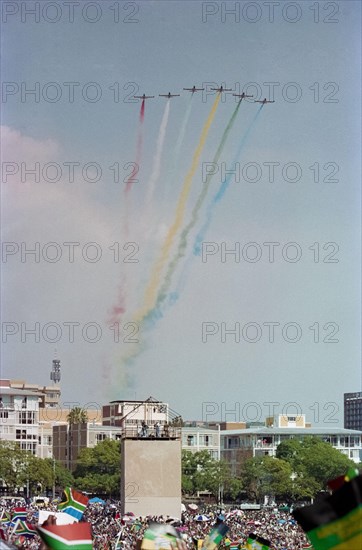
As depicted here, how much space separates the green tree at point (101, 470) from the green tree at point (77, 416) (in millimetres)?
27641

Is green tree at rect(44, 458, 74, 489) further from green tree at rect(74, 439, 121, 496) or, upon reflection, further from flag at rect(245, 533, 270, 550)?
A: flag at rect(245, 533, 270, 550)

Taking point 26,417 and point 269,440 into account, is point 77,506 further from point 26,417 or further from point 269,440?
point 26,417

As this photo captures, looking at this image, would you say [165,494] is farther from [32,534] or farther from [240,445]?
[240,445]

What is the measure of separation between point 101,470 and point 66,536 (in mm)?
125565

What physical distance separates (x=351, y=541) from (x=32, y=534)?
30.1m

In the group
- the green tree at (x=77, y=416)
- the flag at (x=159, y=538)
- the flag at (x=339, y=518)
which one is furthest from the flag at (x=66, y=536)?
the green tree at (x=77, y=416)

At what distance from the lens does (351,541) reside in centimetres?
1345

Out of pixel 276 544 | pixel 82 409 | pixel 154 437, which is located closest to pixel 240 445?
pixel 82 409

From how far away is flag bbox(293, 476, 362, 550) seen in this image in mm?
13156

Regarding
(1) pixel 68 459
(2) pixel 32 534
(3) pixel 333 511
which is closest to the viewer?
(3) pixel 333 511

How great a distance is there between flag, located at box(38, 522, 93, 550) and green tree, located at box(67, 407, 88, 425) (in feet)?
510

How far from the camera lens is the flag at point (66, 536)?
627 inches

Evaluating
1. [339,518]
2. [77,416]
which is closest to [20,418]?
[77,416]

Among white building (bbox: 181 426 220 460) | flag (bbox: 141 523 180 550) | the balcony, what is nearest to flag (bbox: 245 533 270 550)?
flag (bbox: 141 523 180 550)
